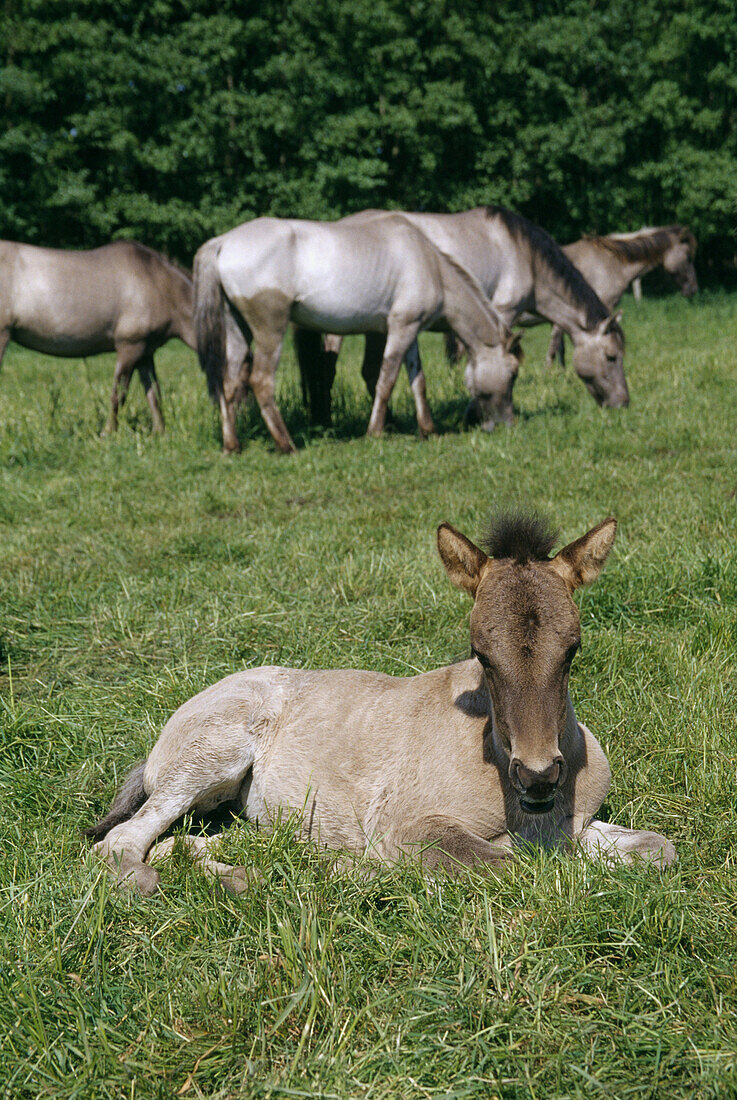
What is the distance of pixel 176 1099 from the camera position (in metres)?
2.03

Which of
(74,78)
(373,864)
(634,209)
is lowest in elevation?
(634,209)

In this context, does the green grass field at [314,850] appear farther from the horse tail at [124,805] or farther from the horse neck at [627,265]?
the horse neck at [627,265]

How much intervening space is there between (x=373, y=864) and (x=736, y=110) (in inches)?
1325

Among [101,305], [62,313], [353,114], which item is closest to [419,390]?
[101,305]

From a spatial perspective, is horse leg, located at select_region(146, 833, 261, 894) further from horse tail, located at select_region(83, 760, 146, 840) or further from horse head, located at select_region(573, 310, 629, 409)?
horse head, located at select_region(573, 310, 629, 409)

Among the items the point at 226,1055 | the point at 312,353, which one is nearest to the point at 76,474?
the point at 312,353

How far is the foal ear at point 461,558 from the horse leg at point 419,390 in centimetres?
701

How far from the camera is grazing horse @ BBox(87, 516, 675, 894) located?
2.66 metres

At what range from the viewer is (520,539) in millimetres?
3018

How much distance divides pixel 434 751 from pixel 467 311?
332 inches

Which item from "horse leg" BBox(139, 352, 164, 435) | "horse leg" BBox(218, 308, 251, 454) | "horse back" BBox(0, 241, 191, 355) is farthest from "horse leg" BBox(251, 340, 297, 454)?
"horse back" BBox(0, 241, 191, 355)

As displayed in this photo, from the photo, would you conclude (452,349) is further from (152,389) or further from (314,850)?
(314,850)

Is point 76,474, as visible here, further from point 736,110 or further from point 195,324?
point 736,110

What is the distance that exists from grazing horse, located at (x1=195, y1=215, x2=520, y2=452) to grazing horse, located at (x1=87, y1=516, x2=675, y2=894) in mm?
6305
